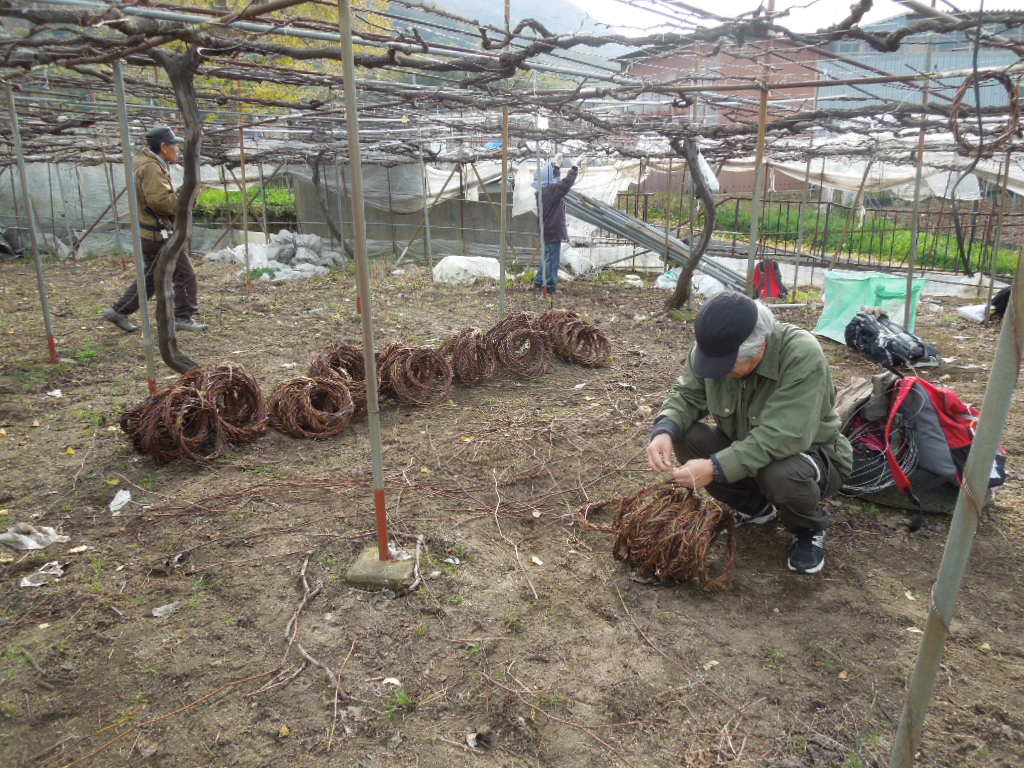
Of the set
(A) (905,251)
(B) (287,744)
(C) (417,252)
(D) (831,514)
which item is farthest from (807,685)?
(A) (905,251)

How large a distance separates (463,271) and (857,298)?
7761mm

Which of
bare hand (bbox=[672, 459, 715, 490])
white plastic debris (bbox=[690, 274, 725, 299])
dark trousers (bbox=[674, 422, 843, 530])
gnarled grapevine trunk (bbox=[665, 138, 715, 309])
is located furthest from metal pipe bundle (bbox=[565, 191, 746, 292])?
bare hand (bbox=[672, 459, 715, 490])

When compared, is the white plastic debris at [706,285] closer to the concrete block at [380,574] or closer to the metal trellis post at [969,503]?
the concrete block at [380,574]

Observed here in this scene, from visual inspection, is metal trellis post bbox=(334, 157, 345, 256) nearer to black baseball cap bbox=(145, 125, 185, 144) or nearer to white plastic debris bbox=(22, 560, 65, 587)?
black baseball cap bbox=(145, 125, 185, 144)

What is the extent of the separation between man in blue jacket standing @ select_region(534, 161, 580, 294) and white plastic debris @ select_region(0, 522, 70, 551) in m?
9.98

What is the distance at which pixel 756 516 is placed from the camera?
4.10m

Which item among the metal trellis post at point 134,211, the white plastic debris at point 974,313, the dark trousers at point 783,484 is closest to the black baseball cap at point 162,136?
the metal trellis post at point 134,211

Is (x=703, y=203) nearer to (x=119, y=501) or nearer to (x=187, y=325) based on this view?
(x=187, y=325)

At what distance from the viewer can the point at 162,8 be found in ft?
12.5

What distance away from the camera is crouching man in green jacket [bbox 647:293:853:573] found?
3.19m

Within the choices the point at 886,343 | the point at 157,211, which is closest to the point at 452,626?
the point at 157,211

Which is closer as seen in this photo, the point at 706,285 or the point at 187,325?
the point at 187,325

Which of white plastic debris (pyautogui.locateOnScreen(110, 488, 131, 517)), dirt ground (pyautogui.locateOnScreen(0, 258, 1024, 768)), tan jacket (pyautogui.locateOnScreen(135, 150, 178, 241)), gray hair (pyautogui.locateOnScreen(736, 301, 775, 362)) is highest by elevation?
tan jacket (pyautogui.locateOnScreen(135, 150, 178, 241))

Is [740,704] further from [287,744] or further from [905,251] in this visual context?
[905,251]
